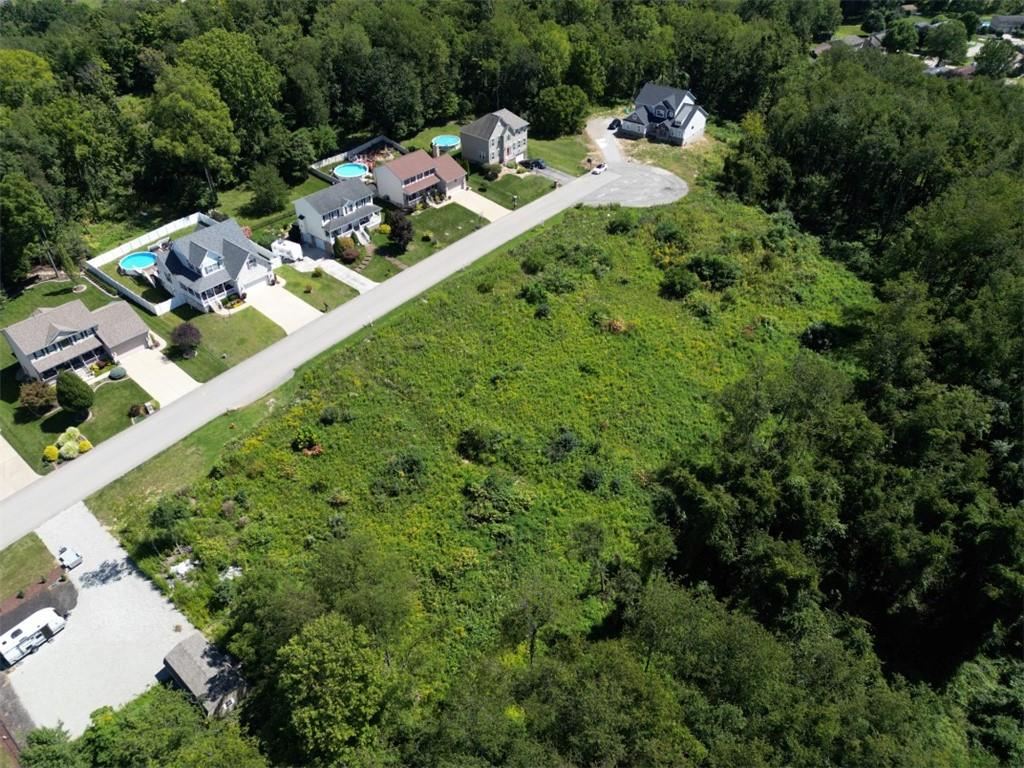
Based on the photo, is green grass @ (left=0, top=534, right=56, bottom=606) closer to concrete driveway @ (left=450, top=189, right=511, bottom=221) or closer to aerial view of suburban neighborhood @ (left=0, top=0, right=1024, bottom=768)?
aerial view of suburban neighborhood @ (left=0, top=0, right=1024, bottom=768)

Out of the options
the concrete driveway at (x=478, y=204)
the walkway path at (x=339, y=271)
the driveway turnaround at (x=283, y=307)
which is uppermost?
the concrete driveway at (x=478, y=204)

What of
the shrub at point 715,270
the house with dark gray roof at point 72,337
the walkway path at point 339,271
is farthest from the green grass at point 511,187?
the house with dark gray roof at point 72,337

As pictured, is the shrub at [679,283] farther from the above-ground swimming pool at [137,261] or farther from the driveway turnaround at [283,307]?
the above-ground swimming pool at [137,261]

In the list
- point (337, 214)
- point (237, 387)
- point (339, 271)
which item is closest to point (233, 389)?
point (237, 387)

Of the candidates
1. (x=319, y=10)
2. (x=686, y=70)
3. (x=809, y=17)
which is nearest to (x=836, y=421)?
(x=686, y=70)

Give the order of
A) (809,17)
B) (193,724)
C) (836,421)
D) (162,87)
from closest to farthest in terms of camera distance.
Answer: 1. (193,724)
2. (836,421)
3. (162,87)
4. (809,17)

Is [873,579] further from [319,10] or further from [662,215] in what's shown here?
[319,10]
